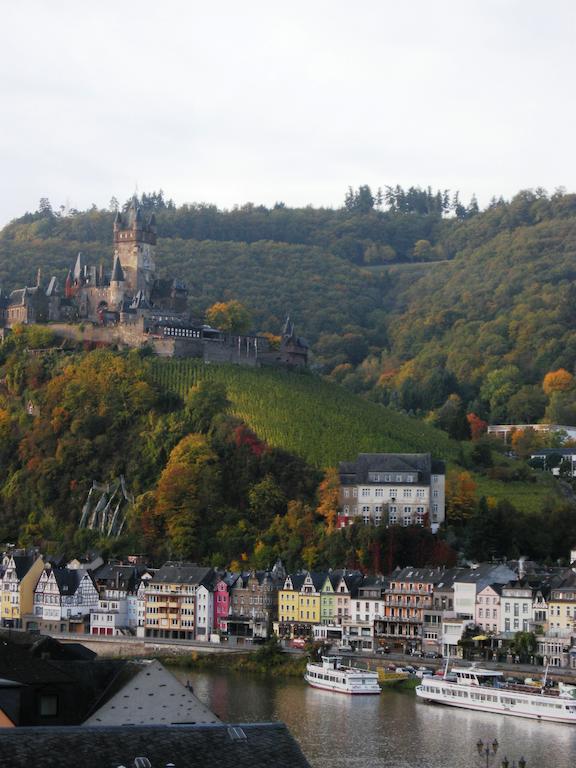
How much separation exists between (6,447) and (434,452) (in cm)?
3232

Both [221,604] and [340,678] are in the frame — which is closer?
[340,678]

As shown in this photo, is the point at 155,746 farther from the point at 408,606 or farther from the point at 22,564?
the point at 22,564

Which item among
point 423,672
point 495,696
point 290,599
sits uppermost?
point 290,599

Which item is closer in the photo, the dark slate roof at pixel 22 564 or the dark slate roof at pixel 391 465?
the dark slate roof at pixel 391 465

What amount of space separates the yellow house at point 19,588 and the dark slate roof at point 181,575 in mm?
9092

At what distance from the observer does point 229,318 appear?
443 ft

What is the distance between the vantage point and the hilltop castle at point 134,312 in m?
125

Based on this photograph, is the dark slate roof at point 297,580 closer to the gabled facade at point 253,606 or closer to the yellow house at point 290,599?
the yellow house at point 290,599

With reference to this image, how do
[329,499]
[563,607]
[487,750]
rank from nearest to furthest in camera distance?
1. [487,750]
2. [563,607]
3. [329,499]

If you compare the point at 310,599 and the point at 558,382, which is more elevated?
the point at 558,382

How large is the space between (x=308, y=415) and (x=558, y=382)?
41783 mm

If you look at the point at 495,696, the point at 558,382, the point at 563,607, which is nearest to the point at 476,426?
the point at 558,382

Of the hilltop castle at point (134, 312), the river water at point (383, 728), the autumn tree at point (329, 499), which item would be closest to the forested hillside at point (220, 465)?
the autumn tree at point (329, 499)

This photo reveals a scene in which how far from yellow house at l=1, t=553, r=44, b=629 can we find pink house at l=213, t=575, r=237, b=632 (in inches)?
526
